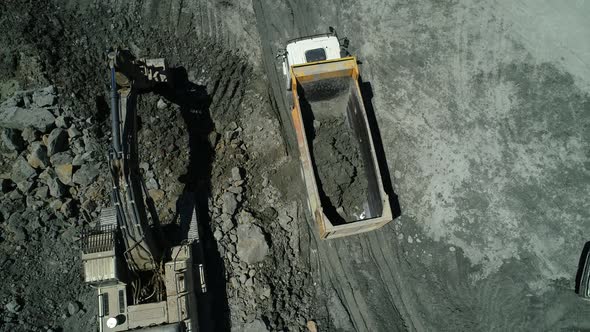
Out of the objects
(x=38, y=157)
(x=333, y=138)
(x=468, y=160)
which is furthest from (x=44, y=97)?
(x=468, y=160)

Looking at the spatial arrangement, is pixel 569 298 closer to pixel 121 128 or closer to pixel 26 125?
pixel 121 128

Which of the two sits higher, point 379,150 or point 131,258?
point 379,150

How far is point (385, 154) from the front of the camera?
39.1ft

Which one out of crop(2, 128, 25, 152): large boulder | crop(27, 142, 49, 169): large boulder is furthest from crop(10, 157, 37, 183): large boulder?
crop(2, 128, 25, 152): large boulder

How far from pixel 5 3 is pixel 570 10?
52.3 feet

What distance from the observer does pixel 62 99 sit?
443 inches

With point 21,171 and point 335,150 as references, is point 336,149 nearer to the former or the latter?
point 335,150

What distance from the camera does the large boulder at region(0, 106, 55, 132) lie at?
10805 mm

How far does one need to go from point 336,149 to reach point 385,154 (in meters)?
1.50

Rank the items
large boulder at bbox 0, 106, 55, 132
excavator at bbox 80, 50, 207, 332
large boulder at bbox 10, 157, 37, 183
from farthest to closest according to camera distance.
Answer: large boulder at bbox 0, 106, 55, 132
large boulder at bbox 10, 157, 37, 183
excavator at bbox 80, 50, 207, 332

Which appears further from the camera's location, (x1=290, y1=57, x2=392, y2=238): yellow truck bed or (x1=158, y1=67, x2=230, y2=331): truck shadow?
(x1=290, y1=57, x2=392, y2=238): yellow truck bed

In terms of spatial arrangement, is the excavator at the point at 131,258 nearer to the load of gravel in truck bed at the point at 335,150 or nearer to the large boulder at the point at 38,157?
the large boulder at the point at 38,157

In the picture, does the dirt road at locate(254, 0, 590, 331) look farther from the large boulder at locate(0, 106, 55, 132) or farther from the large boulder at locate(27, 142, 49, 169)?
the large boulder at locate(27, 142, 49, 169)

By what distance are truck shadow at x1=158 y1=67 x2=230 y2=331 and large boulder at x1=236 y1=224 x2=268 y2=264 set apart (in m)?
0.53
